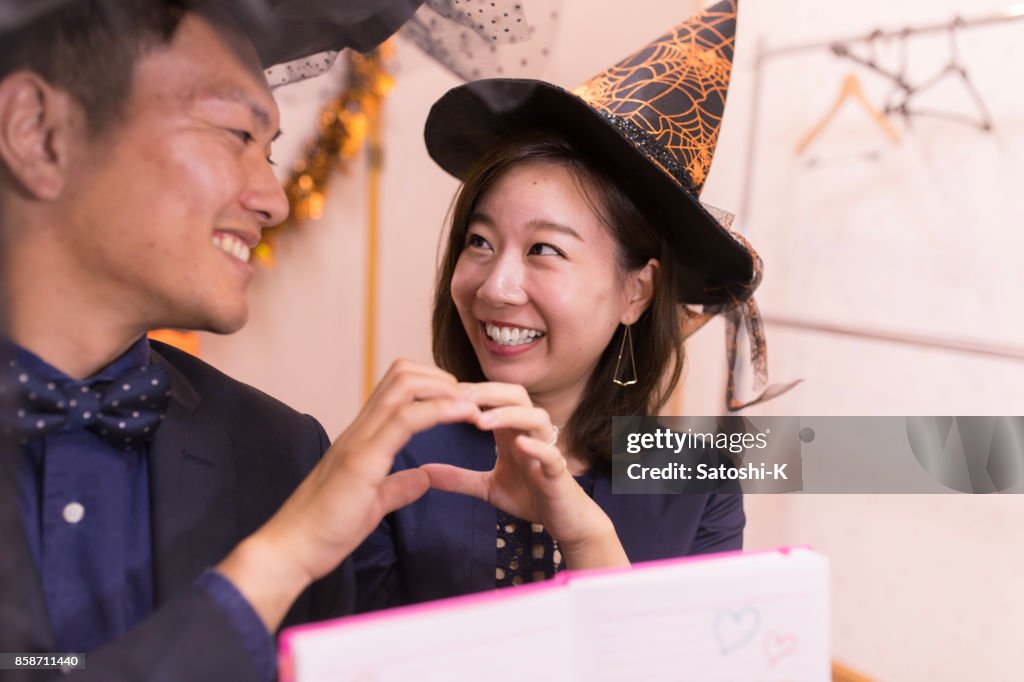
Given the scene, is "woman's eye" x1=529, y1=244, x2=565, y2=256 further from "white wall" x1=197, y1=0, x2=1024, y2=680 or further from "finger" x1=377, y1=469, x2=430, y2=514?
"finger" x1=377, y1=469, x2=430, y2=514

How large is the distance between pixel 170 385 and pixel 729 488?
568mm

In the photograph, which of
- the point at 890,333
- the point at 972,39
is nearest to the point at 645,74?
the point at 890,333

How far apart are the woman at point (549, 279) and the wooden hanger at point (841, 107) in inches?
28.0

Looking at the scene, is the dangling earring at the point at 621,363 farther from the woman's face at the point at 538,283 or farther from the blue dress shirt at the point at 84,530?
the blue dress shirt at the point at 84,530

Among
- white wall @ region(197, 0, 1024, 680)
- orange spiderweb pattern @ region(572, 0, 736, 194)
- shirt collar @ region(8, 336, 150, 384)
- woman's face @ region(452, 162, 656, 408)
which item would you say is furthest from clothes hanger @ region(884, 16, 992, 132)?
shirt collar @ region(8, 336, 150, 384)

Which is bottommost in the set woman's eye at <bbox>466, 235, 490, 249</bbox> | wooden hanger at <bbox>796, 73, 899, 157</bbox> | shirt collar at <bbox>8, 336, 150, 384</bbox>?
shirt collar at <bbox>8, 336, 150, 384</bbox>

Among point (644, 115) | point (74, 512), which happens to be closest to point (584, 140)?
point (644, 115)

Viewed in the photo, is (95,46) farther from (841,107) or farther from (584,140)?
(841,107)

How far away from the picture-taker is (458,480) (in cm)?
72

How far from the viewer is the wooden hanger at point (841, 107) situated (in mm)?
1476

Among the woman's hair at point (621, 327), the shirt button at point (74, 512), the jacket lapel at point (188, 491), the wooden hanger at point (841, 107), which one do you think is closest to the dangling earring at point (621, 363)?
the woman's hair at point (621, 327)

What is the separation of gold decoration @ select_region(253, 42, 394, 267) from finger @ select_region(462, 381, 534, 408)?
10.7 inches

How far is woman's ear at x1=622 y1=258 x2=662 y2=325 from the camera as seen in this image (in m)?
0.91

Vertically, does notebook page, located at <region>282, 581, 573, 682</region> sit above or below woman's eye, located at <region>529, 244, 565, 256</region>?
below
